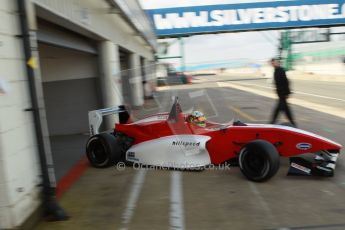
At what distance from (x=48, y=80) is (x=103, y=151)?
186 inches

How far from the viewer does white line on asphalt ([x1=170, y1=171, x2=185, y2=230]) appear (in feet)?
13.8

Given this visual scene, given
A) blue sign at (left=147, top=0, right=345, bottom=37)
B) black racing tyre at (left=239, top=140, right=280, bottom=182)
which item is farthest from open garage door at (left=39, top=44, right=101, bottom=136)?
blue sign at (left=147, top=0, right=345, bottom=37)

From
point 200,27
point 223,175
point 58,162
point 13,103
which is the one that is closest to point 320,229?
point 223,175

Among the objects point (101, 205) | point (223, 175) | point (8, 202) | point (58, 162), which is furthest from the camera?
point (58, 162)

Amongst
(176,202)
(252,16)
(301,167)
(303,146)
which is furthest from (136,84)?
(252,16)

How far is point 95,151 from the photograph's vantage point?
22.5 ft

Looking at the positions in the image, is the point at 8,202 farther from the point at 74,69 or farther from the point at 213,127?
the point at 74,69

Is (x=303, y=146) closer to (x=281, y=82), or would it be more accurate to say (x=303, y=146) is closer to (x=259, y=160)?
(x=259, y=160)

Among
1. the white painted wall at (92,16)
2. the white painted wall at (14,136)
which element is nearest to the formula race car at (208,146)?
the white painted wall at (92,16)

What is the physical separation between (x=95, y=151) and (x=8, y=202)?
3102mm

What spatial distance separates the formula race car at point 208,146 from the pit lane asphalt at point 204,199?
0.55 ft

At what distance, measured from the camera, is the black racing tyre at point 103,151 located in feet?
21.6

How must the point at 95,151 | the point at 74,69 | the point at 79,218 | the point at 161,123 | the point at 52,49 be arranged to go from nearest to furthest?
the point at 79,218
the point at 161,123
the point at 95,151
the point at 52,49
the point at 74,69

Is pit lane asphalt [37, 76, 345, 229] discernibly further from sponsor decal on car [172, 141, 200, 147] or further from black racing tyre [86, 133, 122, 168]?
sponsor decal on car [172, 141, 200, 147]
